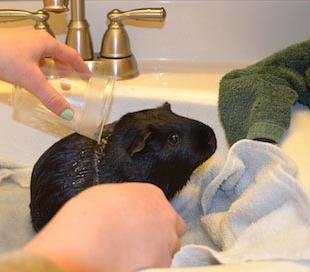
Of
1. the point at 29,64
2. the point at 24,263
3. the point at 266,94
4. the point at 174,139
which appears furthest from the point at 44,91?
the point at 24,263

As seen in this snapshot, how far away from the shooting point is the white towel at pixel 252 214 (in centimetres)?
47

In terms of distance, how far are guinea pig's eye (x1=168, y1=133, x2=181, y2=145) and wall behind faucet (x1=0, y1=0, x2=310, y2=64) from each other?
1.06 ft

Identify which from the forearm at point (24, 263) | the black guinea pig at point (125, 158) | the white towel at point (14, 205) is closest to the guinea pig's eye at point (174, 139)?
the black guinea pig at point (125, 158)

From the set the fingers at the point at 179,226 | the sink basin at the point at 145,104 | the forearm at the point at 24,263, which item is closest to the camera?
the forearm at the point at 24,263

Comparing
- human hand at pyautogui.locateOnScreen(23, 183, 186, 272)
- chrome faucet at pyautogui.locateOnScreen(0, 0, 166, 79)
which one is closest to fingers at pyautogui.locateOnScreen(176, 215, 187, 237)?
human hand at pyautogui.locateOnScreen(23, 183, 186, 272)

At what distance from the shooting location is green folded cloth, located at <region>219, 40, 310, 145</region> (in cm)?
72

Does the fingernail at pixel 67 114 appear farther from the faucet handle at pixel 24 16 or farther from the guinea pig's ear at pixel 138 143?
the faucet handle at pixel 24 16

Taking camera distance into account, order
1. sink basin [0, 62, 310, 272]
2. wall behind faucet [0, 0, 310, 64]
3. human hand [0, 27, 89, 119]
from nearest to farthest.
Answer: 1. human hand [0, 27, 89, 119]
2. sink basin [0, 62, 310, 272]
3. wall behind faucet [0, 0, 310, 64]

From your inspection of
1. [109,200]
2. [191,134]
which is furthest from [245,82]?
[109,200]

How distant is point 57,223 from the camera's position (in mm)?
407

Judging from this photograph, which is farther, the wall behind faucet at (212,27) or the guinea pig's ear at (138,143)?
the wall behind faucet at (212,27)

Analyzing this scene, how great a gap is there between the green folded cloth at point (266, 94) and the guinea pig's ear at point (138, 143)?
129 millimetres

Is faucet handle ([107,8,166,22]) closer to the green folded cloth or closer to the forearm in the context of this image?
the green folded cloth

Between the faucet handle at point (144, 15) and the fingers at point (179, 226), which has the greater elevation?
the faucet handle at point (144, 15)
